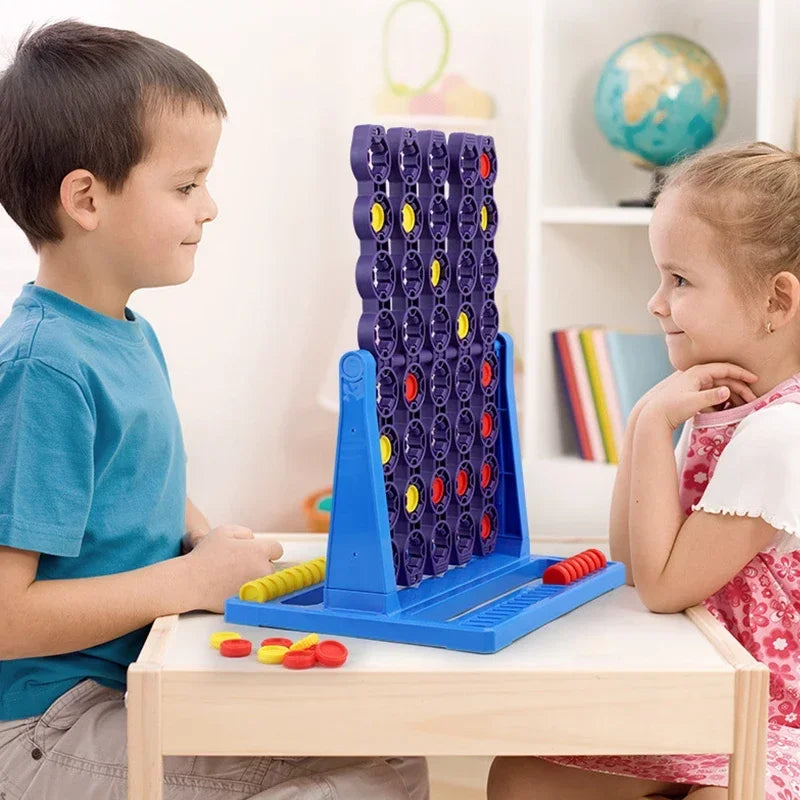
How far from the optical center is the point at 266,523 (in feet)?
8.69

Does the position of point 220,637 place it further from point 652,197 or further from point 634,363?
point 652,197

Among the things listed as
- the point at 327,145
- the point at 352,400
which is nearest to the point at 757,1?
the point at 327,145

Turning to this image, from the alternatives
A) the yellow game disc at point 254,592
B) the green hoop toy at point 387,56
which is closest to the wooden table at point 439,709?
the yellow game disc at point 254,592

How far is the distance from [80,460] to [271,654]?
0.87 feet

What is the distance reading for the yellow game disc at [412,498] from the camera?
1.07 m

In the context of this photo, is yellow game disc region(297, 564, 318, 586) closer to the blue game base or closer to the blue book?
the blue game base

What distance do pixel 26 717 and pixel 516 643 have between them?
18.5 inches

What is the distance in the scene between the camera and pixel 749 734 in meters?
0.91

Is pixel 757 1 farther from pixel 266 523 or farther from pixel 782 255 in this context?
pixel 266 523

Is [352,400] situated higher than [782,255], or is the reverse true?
[782,255]

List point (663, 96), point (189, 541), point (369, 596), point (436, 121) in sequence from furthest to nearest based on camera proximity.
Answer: point (436, 121) < point (663, 96) < point (189, 541) < point (369, 596)

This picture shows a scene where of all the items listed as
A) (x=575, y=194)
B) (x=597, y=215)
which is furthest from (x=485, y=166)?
(x=575, y=194)

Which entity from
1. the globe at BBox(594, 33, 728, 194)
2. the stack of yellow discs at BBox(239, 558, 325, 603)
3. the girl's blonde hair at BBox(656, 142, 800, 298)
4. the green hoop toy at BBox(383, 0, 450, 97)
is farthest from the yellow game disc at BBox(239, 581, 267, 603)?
the green hoop toy at BBox(383, 0, 450, 97)

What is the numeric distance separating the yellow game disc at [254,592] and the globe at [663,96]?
1401mm
